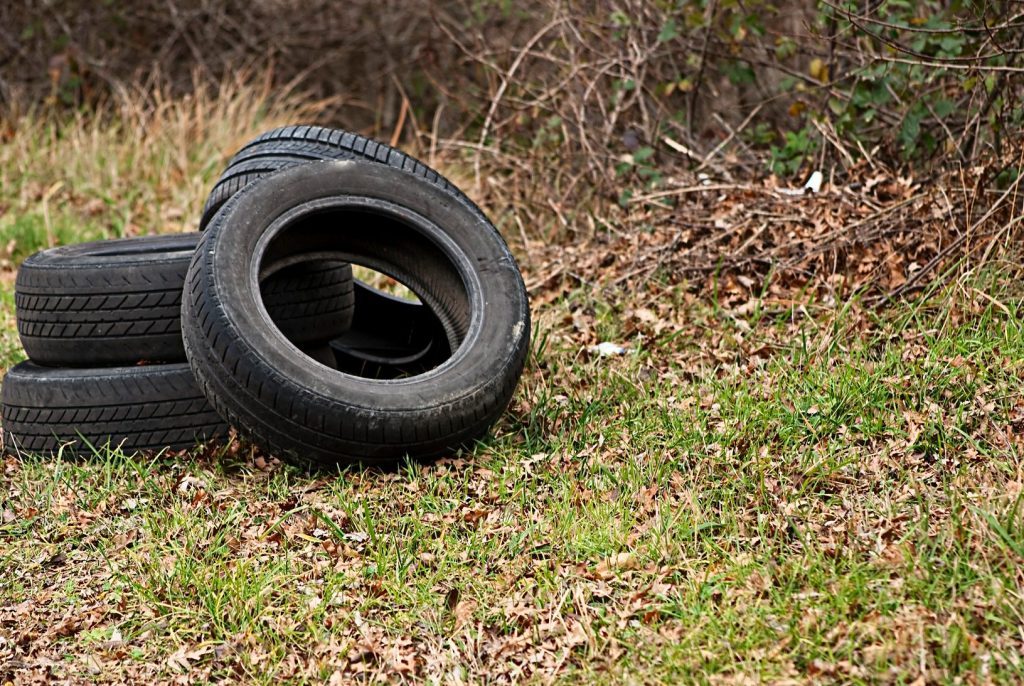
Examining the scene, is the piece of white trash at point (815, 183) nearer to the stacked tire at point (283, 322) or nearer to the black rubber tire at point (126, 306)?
the stacked tire at point (283, 322)

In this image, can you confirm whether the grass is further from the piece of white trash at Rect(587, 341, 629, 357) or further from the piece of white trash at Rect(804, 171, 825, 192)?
the piece of white trash at Rect(804, 171, 825, 192)

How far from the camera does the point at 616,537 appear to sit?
3.72 m

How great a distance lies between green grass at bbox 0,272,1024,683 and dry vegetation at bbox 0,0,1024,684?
0.04ft

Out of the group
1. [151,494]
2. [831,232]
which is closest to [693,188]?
[831,232]

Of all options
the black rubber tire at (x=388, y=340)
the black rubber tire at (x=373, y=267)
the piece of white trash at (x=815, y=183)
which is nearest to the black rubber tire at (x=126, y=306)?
the black rubber tire at (x=373, y=267)

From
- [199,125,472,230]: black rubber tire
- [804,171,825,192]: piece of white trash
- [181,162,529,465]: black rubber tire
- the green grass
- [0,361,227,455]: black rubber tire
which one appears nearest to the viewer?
the green grass

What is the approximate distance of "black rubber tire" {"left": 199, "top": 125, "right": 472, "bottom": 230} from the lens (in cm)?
496

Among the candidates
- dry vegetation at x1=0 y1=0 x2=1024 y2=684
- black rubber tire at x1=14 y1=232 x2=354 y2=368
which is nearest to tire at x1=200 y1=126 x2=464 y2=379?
black rubber tire at x1=14 y1=232 x2=354 y2=368

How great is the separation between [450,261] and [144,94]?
5.67 meters

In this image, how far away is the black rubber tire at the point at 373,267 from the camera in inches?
162

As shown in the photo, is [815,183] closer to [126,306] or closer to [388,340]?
[388,340]

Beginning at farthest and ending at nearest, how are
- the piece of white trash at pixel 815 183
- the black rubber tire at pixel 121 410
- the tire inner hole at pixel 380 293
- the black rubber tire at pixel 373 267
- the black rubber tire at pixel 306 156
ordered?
1. the piece of white trash at pixel 815 183
2. the black rubber tire at pixel 306 156
3. the tire inner hole at pixel 380 293
4. the black rubber tire at pixel 121 410
5. the black rubber tire at pixel 373 267

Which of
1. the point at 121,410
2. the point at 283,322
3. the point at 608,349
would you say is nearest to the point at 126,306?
the point at 121,410

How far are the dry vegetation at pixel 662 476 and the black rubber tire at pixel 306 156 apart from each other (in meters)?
1.16
